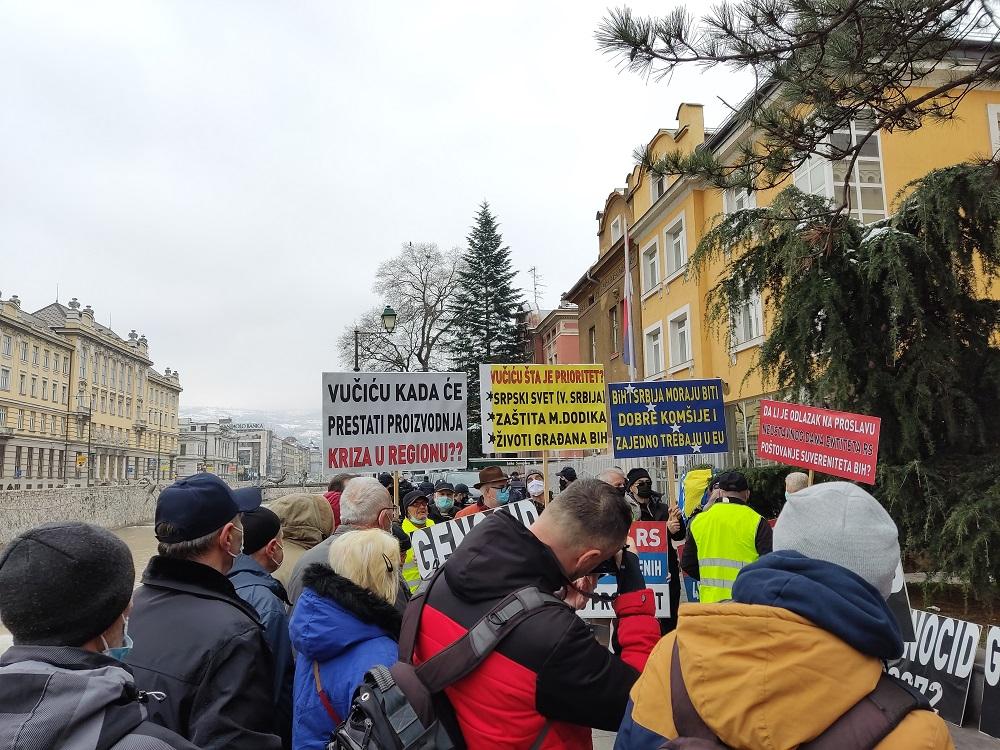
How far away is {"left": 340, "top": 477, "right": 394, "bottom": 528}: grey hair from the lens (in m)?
4.26

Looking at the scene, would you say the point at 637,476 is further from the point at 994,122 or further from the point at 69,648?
the point at 994,122

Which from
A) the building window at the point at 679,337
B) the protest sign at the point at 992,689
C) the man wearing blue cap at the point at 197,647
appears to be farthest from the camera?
the building window at the point at 679,337

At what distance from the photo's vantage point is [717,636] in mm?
1382

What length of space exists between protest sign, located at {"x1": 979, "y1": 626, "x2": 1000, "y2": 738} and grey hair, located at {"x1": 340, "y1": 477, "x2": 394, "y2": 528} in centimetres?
432

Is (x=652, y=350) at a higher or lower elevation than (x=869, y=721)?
higher

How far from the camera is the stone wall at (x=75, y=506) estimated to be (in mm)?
25734

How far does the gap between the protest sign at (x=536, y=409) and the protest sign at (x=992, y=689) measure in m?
3.85

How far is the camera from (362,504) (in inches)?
168

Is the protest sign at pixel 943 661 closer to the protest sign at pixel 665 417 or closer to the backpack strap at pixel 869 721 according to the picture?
the protest sign at pixel 665 417

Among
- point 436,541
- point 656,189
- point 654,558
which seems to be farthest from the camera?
point 656,189

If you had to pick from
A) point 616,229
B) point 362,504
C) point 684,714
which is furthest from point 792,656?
point 616,229

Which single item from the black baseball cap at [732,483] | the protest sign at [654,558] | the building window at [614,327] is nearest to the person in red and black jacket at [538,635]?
the black baseball cap at [732,483]

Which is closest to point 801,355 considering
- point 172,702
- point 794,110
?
point 794,110

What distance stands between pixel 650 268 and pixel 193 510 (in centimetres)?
2448
